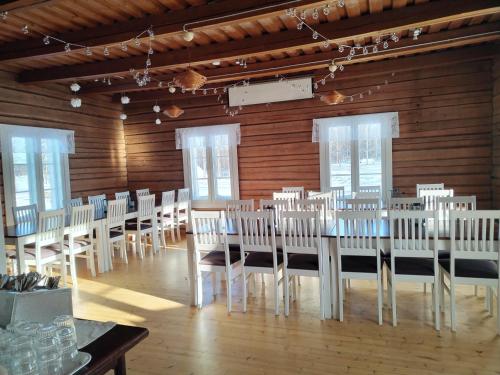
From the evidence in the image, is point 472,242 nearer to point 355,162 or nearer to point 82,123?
point 355,162

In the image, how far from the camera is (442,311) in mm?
3289

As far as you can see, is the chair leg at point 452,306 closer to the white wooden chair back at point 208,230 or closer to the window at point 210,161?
the white wooden chair back at point 208,230

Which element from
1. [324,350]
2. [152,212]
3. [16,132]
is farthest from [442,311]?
[16,132]

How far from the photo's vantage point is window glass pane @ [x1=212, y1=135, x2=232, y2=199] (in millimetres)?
7371

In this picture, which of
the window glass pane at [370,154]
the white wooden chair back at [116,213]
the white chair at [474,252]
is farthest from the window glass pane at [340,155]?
the white wooden chair back at [116,213]

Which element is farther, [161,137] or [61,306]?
[161,137]

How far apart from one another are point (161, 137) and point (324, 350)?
20.3ft

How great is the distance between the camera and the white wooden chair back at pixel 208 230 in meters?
3.52

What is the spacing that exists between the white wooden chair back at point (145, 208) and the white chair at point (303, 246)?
120 inches

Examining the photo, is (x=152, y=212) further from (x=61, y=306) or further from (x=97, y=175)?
(x=61, y=306)

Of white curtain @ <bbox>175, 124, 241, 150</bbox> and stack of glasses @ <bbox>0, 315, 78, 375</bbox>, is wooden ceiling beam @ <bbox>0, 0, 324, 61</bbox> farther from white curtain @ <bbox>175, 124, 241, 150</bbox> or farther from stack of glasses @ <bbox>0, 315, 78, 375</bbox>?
white curtain @ <bbox>175, 124, 241, 150</bbox>

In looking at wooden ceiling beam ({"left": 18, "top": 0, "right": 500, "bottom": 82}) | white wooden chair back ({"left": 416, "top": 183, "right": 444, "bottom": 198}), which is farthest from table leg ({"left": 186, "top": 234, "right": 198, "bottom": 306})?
white wooden chair back ({"left": 416, "top": 183, "right": 444, "bottom": 198})

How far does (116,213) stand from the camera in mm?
5320

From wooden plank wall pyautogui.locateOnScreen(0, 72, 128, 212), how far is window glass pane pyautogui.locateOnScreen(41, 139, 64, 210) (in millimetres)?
277
